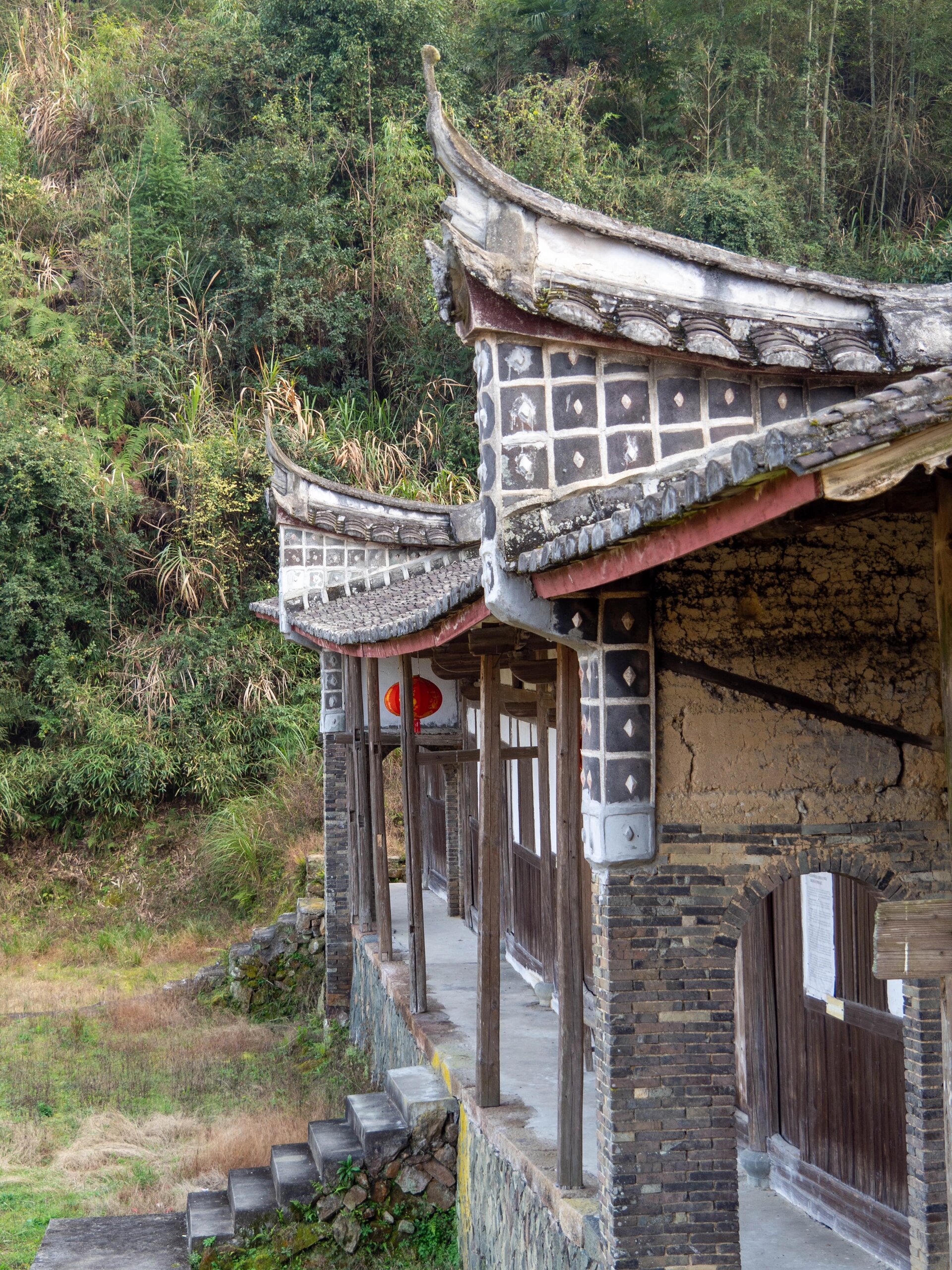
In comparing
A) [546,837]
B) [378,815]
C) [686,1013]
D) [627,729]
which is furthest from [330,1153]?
[627,729]

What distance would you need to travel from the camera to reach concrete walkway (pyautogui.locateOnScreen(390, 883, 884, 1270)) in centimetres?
598

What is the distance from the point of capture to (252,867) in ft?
61.1

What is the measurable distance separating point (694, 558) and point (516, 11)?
2424 centimetres

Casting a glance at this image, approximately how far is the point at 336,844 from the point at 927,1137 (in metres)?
9.44

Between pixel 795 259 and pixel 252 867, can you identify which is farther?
pixel 795 259

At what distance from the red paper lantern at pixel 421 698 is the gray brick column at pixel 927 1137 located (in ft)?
23.0

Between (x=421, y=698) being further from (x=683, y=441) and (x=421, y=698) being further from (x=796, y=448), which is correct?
(x=796, y=448)

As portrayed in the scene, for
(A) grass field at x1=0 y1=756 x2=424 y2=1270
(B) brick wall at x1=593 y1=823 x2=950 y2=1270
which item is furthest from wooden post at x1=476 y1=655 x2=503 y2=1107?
(A) grass field at x1=0 y1=756 x2=424 y2=1270

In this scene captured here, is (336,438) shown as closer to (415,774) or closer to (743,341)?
(415,774)

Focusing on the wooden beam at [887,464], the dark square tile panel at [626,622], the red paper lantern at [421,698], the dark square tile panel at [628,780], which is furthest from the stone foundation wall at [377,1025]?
the wooden beam at [887,464]

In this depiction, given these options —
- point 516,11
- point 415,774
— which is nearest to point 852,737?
point 415,774

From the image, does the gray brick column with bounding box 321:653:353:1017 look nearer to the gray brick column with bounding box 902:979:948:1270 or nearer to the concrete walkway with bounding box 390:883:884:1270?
the concrete walkway with bounding box 390:883:884:1270

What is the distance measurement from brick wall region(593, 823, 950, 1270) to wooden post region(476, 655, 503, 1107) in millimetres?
1742

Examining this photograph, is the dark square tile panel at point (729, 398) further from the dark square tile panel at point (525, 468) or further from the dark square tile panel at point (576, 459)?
the dark square tile panel at point (525, 468)
